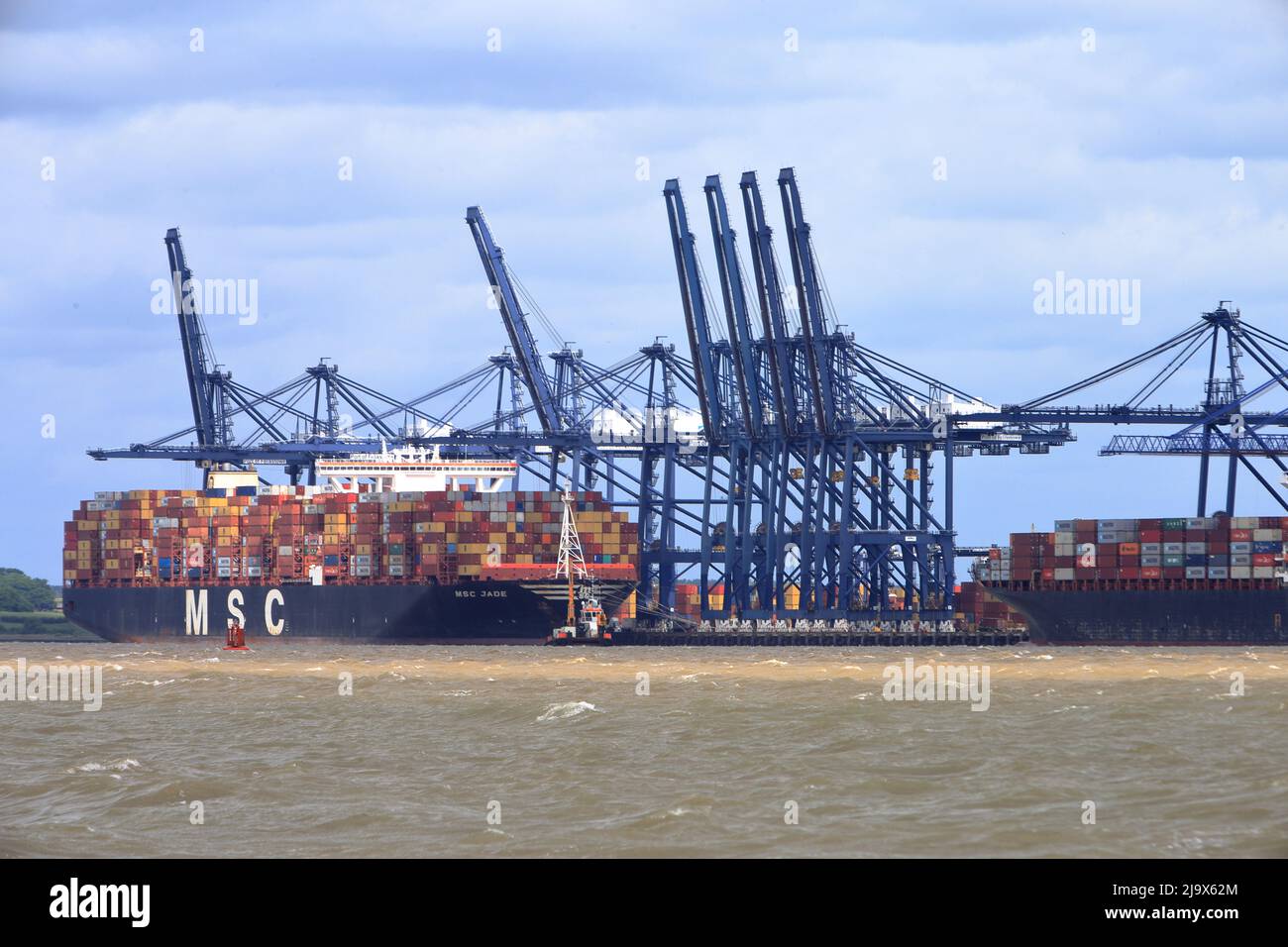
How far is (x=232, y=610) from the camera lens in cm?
12938

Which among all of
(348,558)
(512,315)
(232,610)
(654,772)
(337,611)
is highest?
(512,315)

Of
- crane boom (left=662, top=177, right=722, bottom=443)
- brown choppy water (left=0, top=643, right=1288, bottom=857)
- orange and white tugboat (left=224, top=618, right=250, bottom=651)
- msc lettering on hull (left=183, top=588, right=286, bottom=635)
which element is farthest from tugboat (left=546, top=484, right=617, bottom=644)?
brown choppy water (left=0, top=643, right=1288, bottom=857)

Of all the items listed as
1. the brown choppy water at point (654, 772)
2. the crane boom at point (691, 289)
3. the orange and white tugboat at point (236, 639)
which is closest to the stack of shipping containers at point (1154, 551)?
the crane boom at point (691, 289)

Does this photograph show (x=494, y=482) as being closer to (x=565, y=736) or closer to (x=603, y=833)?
(x=565, y=736)

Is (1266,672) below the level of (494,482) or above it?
below

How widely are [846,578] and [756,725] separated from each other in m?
70.0

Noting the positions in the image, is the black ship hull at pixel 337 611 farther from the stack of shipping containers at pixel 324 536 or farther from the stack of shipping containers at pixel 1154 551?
the stack of shipping containers at pixel 1154 551

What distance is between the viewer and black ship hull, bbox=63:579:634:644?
375ft

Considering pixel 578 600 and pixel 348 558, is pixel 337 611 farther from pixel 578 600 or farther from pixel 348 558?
pixel 578 600

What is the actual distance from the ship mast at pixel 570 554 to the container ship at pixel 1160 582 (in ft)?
83.4

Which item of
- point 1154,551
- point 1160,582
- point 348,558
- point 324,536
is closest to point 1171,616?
point 1160,582

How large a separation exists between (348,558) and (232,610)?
36.0 ft

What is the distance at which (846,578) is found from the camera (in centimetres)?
11156
